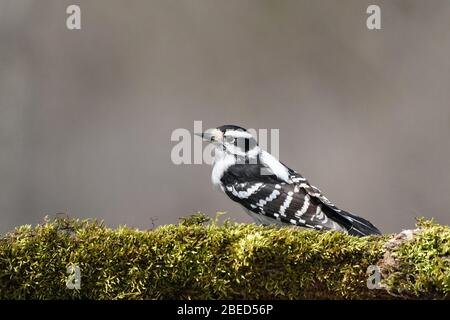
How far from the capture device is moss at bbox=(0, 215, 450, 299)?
5.55 ft

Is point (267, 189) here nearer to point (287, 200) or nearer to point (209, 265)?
point (287, 200)

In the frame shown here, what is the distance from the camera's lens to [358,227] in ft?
8.18

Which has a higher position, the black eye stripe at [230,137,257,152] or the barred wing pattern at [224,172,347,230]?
the black eye stripe at [230,137,257,152]

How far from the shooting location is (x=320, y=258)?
1.71m

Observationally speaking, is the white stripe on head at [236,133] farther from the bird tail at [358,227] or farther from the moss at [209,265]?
the moss at [209,265]

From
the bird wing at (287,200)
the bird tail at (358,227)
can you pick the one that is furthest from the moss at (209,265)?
the bird wing at (287,200)

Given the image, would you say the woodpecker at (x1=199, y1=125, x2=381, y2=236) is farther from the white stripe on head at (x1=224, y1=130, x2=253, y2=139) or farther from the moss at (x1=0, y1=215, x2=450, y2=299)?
the moss at (x1=0, y1=215, x2=450, y2=299)

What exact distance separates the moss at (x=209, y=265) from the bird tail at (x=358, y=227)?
69 centimetres

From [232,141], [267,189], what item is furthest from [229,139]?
[267,189]

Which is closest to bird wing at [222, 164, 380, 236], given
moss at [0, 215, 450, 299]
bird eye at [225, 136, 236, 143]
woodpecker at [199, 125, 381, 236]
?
woodpecker at [199, 125, 381, 236]

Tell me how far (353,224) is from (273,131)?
284cm

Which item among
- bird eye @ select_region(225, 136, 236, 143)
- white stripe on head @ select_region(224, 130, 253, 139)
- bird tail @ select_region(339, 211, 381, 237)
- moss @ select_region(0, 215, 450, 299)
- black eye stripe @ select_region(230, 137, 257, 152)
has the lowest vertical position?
bird tail @ select_region(339, 211, 381, 237)

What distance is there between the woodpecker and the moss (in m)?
0.75

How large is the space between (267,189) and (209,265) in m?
1.30
